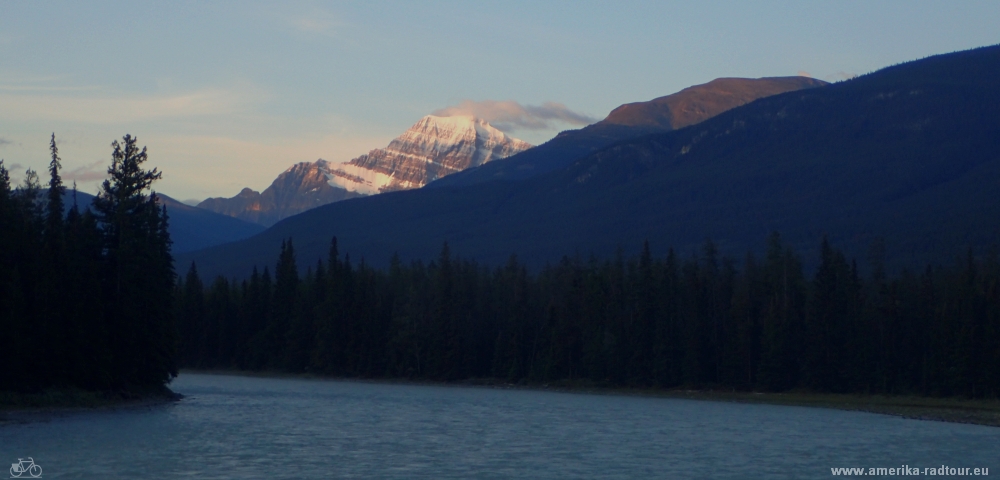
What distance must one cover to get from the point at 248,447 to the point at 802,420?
3573 cm

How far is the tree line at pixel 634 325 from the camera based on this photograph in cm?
9556

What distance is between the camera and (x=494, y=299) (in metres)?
135

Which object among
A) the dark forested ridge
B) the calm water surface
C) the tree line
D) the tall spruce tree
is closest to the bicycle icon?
the calm water surface

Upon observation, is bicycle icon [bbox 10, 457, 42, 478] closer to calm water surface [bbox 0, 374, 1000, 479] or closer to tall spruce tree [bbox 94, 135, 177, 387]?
calm water surface [bbox 0, 374, 1000, 479]

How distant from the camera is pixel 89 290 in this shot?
64.0m

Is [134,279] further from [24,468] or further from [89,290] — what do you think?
[24,468]

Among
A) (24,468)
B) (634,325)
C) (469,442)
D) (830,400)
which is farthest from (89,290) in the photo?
(634,325)

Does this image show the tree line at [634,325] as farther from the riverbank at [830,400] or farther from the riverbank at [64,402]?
the riverbank at [64,402]

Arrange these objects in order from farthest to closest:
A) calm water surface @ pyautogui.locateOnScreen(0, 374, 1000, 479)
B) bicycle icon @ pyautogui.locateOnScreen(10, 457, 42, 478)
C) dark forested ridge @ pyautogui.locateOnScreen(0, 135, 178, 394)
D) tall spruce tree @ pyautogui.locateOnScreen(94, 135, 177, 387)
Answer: tall spruce tree @ pyautogui.locateOnScreen(94, 135, 177, 387) → dark forested ridge @ pyautogui.locateOnScreen(0, 135, 178, 394) → calm water surface @ pyautogui.locateOnScreen(0, 374, 1000, 479) → bicycle icon @ pyautogui.locateOnScreen(10, 457, 42, 478)

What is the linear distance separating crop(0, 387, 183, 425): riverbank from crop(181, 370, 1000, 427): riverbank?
45953 mm

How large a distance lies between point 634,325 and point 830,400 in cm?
2598

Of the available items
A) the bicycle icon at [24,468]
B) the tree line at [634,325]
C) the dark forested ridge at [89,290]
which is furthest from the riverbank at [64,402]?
the tree line at [634,325]

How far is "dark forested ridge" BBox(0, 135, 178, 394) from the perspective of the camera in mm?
57688

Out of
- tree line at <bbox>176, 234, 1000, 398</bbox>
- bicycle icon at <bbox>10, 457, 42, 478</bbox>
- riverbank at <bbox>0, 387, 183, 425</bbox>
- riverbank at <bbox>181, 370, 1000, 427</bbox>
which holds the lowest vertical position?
riverbank at <bbox>181, 370, 1000, 427</bbox>
